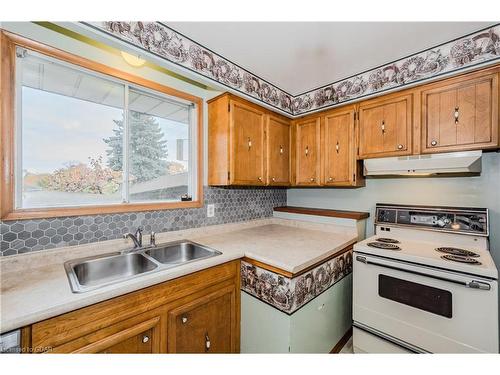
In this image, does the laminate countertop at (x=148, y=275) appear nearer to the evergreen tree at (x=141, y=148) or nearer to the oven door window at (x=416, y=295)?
the oven door window at (x=416, y=295)

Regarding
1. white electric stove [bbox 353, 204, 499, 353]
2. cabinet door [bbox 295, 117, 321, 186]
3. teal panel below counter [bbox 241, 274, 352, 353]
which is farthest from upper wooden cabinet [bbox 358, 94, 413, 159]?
teal panel below counter [bbox 241, 274, 352, 353]

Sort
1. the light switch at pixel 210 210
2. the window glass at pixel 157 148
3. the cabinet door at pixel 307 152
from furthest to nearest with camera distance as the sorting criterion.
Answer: the cabinet door at pixel 307 152 < the light switch at pixel 210 210 < the window glass at pixel 157 148

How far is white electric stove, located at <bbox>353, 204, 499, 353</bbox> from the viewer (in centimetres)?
131

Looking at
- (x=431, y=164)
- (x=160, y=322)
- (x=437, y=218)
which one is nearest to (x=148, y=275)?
(x=160, y=322)

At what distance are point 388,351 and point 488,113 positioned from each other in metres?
1.86

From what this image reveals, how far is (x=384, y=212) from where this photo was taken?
2.16m

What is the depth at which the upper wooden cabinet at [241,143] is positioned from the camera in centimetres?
198

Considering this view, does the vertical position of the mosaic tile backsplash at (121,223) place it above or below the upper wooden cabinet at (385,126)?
below

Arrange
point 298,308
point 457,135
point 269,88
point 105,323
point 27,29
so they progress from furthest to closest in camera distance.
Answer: point 269,88
point 457,135
point 298,308
point 27,29
point 105,323

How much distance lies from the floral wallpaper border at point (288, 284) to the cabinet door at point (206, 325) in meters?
0.18

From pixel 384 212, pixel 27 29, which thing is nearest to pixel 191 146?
pixel 27 29

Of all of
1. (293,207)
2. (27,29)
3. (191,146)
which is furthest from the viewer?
(293,207)

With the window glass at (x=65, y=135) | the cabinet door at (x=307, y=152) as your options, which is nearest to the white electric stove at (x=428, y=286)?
the cabinet door at (x=307, y=152)

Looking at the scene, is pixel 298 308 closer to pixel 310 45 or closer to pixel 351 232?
pixel 351 232
